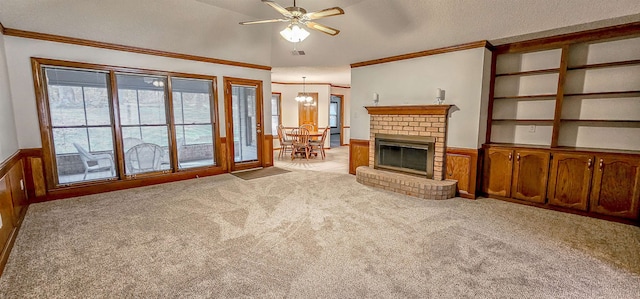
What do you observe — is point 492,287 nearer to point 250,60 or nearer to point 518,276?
point 518,276

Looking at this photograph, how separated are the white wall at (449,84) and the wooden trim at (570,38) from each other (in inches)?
13.0

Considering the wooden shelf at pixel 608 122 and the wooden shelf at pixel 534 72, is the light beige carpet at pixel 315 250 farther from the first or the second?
the wooden shelf at pixel 534 72

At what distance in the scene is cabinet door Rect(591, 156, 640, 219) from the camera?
121 inches

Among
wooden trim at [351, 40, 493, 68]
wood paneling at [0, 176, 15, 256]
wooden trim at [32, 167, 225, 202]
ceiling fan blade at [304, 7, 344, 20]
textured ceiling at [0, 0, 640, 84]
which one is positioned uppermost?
textured ceiling at [0, 0, 640, 84]

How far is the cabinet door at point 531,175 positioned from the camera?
3.62m

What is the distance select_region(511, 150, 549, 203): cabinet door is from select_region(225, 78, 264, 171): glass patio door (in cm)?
482

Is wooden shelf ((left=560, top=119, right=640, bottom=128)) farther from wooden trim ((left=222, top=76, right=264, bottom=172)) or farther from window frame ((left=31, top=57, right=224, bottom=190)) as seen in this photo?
window frame ((left=31, top=57, right=224, bottom=190))

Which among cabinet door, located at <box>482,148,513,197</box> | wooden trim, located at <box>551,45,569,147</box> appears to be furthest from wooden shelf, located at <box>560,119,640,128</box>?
cabinet door, located at <box>482,148,513,197</box>

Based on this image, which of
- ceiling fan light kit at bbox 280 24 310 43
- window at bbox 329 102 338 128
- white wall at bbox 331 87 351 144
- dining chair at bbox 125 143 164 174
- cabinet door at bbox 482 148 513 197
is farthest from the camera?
window at bbox 329 102 338 128

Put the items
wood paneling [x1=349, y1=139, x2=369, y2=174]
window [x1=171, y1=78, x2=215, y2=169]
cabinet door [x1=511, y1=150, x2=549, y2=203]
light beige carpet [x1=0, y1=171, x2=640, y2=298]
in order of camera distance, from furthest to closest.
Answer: wood paneling [x1=349, y1=139, x2=369, y2=174]
window [x1=171, y1=78, x2=215, y2=169]
cabinet door [x1=511, y1=150, x2=549, y2=203]
light beige carpet [x1=0, y1=171, x2=640, y2=298]

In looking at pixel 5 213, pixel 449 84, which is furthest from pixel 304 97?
pixel 5 213

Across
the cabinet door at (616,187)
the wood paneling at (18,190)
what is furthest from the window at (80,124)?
the cabinet door at (616,187)

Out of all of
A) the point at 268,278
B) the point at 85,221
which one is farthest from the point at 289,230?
the point at 85,221

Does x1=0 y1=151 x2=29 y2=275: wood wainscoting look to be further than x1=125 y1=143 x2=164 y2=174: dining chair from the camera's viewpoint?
No
